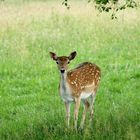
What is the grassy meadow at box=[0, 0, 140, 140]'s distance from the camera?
330 inches

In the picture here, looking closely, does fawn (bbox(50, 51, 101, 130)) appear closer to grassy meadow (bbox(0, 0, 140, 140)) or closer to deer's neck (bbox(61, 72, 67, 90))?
deer's neck (bbox(61, 72, 67, 90))

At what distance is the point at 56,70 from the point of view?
Answer: 552 inches

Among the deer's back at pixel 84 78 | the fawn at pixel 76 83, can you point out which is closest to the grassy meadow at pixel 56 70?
the fawn at pixel 76 83

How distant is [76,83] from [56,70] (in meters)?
5.01

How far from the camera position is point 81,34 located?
18531 mm

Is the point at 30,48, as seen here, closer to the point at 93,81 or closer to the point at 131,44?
the point at 131,44

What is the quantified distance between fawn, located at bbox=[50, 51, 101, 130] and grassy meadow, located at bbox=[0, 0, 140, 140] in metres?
0.34

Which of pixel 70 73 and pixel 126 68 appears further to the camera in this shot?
pixel 126 68

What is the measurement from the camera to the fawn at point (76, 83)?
8.58m

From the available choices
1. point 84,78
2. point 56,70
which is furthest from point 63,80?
point 56,70

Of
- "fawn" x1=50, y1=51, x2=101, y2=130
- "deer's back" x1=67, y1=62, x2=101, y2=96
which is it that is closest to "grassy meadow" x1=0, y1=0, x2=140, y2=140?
"fawn" x1=50, y1=51, x2=101, y2=130

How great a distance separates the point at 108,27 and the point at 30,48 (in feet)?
12.2

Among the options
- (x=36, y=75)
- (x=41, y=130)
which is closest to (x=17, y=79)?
(x=36, y=75)

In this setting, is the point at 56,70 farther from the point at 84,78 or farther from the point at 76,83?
the point at 76,83
